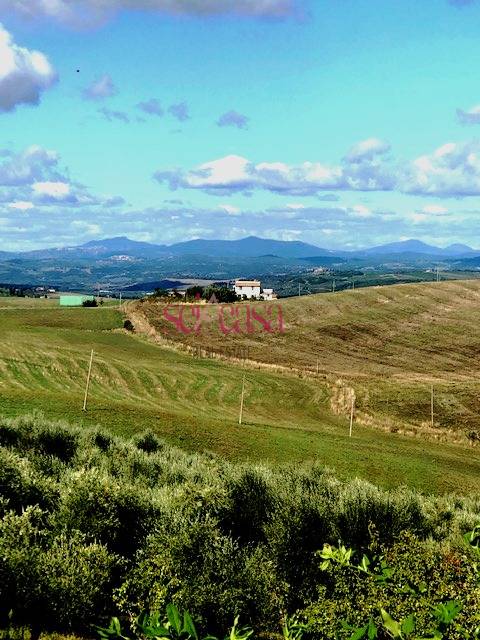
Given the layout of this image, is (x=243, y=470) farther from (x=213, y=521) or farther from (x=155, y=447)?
(x=155, y=447)

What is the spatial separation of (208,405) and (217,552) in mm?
41757

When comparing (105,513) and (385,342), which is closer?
(105,513)

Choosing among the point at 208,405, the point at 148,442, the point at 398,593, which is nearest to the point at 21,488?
the point at 398,593

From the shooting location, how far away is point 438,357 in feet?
278

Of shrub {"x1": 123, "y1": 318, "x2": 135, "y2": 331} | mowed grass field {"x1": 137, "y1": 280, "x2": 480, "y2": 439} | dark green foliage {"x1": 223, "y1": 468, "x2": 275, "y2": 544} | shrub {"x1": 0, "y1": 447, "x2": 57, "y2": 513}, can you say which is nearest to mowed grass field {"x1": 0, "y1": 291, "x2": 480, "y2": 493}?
shrub {"x1": 123, "y1": 318, "x2": 135, "y2": 331}

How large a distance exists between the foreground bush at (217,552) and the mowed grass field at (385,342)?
34.8m

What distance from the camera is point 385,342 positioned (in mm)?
93875

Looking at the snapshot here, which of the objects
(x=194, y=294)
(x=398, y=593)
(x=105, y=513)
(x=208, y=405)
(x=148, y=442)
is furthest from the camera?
(x=194, y=294)

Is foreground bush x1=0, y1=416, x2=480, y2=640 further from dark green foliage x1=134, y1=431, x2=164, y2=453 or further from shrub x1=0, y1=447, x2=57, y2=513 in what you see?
dark green foliage x1=134, y1=431, x2=164, y2=453

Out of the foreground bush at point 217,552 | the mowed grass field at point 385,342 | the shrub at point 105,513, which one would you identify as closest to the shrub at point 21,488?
the foreground bush at point 217,552

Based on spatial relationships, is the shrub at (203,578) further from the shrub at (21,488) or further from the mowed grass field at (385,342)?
the mowed grass field at (385,342)

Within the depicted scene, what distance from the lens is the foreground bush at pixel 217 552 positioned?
12914 millimetres

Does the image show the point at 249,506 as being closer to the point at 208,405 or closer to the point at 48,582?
the point at 48,582

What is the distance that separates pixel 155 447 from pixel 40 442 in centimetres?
655
